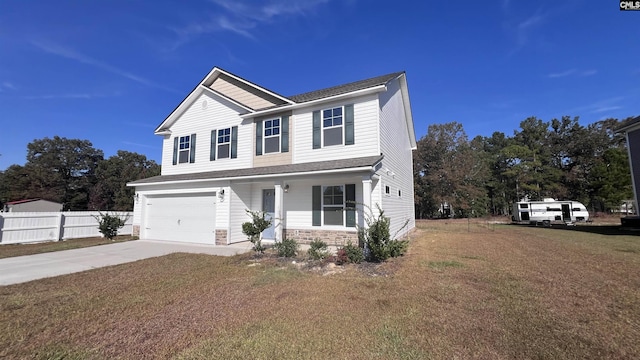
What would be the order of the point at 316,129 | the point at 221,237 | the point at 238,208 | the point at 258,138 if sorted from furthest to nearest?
1. the point at 258,138
2. the point at 238,208
3. the point at 221,237
4. the point at 316,129

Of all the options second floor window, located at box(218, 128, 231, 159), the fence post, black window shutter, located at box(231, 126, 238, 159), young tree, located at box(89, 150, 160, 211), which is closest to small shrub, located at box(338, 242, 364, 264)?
black window shutter, located at box(231, 126, 238, 159)

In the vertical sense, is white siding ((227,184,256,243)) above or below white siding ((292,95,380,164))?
below

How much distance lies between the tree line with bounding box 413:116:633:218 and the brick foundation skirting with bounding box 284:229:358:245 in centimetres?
3001

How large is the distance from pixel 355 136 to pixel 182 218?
9.34 metres

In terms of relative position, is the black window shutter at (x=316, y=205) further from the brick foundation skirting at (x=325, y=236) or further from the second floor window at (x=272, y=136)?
the second floor window at (x=272, y=136)

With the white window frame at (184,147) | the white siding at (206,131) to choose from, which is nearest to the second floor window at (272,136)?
the white siding at (206,131)

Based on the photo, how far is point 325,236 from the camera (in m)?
10.4

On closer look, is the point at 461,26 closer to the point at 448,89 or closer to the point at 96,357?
the point at 448,89

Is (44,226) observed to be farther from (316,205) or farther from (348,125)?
(348,125)

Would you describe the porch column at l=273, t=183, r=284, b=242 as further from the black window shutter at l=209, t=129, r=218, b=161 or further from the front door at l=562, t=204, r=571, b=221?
the front door at l=562, t=204, r=571, b=221

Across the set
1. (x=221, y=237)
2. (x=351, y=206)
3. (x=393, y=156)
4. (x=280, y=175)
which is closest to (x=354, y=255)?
(x=351, y=206)

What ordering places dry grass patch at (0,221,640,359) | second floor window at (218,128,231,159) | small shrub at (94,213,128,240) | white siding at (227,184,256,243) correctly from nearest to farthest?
dry grass patch at (0,221,640,359), white siding at (227,184,256,243), second floor window at (218,128,231,159), small shrub at (94,213,128,240)

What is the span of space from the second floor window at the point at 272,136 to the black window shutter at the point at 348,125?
10.7ft

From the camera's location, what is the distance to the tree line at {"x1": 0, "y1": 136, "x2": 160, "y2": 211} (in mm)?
40938
